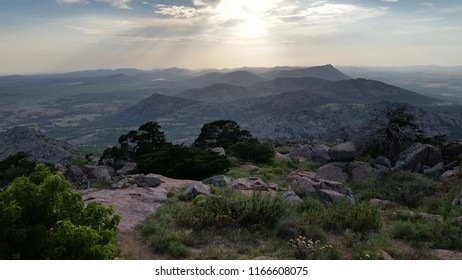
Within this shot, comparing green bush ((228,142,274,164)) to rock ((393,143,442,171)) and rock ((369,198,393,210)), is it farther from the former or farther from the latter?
rock ((369,198,393,210))

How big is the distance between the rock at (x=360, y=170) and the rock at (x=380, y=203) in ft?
17.4

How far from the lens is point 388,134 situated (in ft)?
87.6

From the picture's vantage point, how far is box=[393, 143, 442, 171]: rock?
890 inches

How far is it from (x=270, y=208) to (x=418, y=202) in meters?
8.35

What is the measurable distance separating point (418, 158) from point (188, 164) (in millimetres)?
15521

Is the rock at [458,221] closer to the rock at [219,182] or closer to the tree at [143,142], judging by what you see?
the rock at [219,182]

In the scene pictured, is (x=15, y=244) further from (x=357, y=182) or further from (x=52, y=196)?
(x=357, y=182)

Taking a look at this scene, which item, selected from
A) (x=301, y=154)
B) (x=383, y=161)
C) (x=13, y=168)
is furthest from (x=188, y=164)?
(x=13, y=168)

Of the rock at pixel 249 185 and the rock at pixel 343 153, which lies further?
the rock at pixel 343 153

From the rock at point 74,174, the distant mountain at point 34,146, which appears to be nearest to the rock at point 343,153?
the rock at point 74,174

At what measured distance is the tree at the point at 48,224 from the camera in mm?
5738

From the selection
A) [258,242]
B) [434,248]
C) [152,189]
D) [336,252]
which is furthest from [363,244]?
[152,189]

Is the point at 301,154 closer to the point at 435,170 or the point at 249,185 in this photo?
the point at 435,170

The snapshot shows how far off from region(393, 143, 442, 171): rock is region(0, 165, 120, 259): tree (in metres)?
20.8
